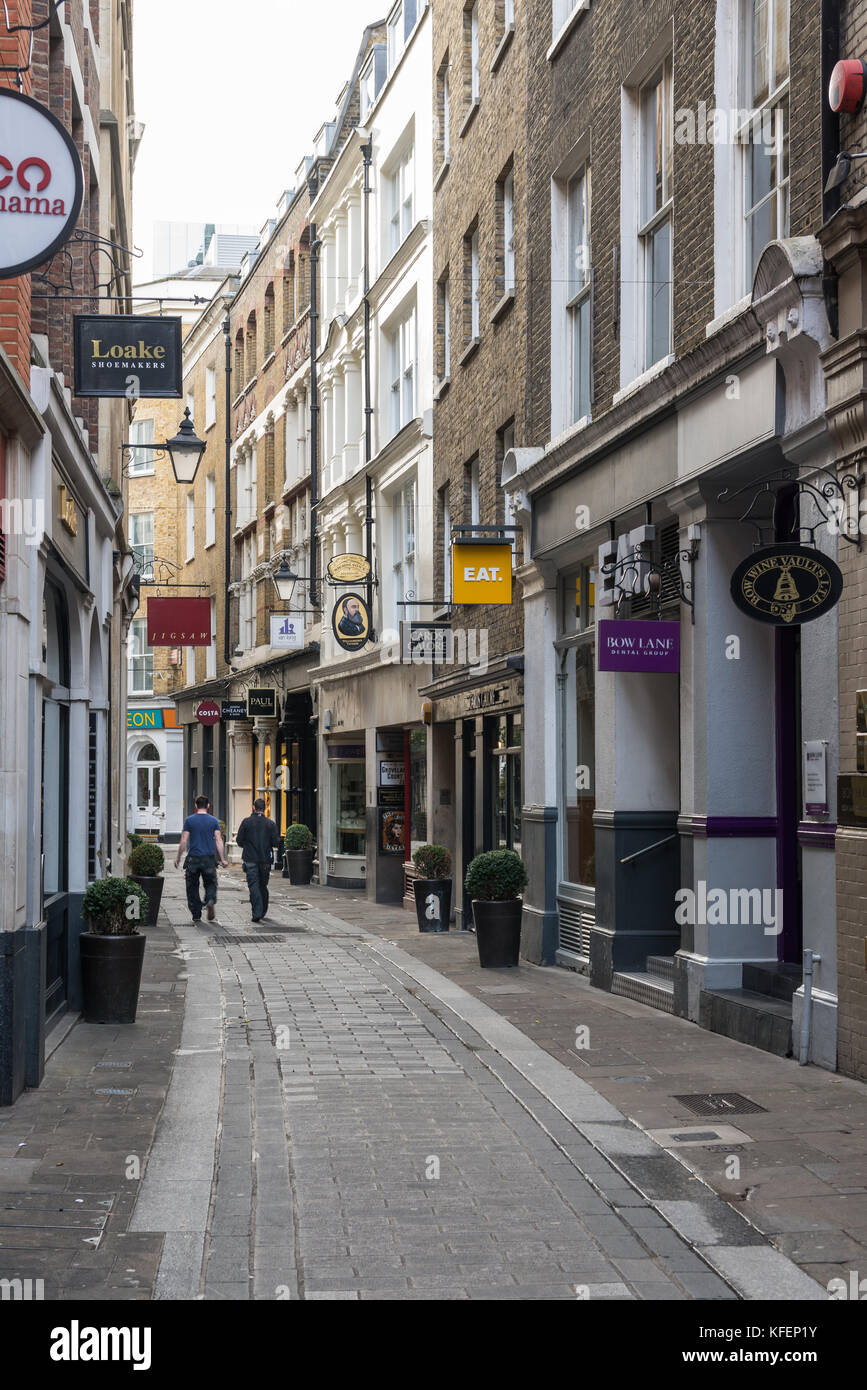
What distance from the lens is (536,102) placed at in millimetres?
17719

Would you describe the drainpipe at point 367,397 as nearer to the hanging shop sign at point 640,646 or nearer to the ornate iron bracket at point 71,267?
the ornate iron bracket at point 71,267

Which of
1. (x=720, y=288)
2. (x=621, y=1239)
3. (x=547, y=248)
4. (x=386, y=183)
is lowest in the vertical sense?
(x=621, y=1239)

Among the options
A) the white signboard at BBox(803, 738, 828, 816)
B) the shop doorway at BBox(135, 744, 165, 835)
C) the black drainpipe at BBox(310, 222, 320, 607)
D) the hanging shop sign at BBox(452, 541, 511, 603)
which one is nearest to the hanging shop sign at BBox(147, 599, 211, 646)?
the black drainpipe at BBox(310, 222, 320, 607)

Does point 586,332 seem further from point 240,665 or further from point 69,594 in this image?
point 240,665

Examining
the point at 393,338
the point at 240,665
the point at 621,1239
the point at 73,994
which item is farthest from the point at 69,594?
the point at 240,665

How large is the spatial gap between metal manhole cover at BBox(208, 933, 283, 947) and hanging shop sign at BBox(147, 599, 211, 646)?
17982mm

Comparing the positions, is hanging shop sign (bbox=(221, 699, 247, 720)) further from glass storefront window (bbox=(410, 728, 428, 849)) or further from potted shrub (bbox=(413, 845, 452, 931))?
potted shrub (bbox=(413, 845, 452, 931))

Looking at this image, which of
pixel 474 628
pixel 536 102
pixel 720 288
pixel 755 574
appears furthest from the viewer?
pixel 474 628

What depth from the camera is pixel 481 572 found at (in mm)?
17828

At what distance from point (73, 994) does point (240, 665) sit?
3132 cm

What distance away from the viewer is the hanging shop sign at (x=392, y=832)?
92.7 ft

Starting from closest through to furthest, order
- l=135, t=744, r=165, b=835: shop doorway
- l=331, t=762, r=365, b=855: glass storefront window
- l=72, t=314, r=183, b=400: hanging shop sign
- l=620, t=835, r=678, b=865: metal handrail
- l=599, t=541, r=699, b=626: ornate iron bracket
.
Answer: l=599, t=541, r=699, b=626: ornate iron bracket → l=72, t=314, r=183, b=400: hanging shop sign → l=620, t=835, r=678, b=865: metal handrail → l=331, t=762, r=365, b=855: glass storefront window → l=135, t=744, r=165, b=835: shop doorway

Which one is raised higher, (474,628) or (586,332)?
(586,332)

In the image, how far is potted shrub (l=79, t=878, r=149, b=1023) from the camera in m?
11.9
